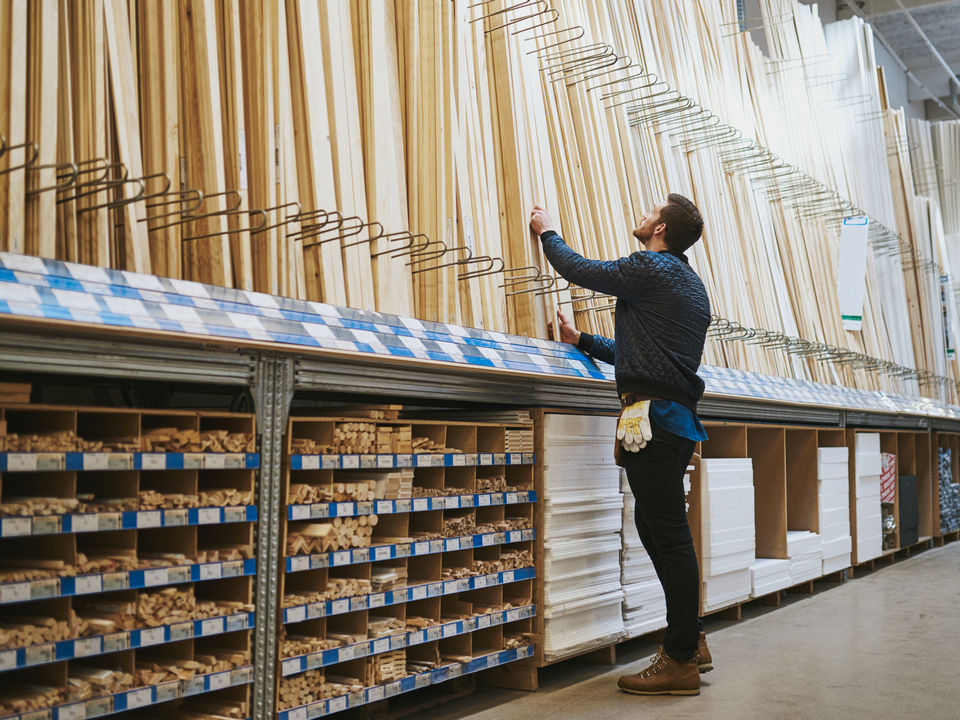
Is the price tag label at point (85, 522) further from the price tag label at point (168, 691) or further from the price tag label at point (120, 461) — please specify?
the price tag label at point (168, 691)

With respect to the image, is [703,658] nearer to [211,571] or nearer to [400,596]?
[400,596]

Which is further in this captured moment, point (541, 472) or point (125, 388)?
point (541, 472)

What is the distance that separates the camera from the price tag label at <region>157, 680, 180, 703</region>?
2229 mm

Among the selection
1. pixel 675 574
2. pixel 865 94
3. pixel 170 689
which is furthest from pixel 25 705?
pixel 865 94

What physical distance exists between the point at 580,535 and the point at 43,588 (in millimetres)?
2104

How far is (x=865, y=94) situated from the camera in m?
8.73

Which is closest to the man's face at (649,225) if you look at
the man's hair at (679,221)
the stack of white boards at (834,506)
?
the man's hair at (679,221)

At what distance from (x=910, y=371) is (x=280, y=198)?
701 cm

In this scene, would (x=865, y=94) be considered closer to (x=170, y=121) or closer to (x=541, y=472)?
(x=541, y=472)

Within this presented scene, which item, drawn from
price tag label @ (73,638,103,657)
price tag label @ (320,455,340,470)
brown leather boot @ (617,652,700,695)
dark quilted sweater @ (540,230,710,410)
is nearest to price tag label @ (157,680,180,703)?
price tag label @ (73,638,103,657)

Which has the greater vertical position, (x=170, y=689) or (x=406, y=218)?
(x=406, y=218)

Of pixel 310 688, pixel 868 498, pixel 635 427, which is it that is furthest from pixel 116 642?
pixel 868 498

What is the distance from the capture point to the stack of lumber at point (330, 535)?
2.58 meters

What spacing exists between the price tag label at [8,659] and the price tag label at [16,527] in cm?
23
